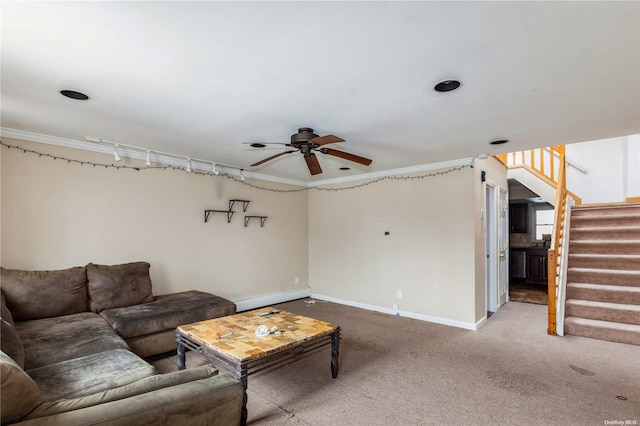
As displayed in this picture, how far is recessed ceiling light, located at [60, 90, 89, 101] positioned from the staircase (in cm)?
563

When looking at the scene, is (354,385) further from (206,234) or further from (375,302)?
(206,234)

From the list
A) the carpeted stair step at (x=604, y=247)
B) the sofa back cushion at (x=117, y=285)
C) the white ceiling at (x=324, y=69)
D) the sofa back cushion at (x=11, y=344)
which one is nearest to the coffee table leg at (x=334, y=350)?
the white ceiling at (x=324, y=69)

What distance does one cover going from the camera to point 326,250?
19.5 feet

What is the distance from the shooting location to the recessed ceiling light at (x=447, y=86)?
83.2 inches

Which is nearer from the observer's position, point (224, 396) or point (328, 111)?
point (224, 396)

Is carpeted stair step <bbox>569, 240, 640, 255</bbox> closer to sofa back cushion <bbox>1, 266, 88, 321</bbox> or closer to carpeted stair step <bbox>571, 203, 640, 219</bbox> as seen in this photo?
carpeted stair step <bbox>571, 203, 640, 219</bbox>

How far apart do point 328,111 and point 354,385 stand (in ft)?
7.61

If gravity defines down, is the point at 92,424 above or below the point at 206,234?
below

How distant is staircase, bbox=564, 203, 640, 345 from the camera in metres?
3.77

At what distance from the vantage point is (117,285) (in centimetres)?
331

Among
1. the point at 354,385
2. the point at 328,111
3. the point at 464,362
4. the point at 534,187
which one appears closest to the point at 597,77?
the point at 328,111

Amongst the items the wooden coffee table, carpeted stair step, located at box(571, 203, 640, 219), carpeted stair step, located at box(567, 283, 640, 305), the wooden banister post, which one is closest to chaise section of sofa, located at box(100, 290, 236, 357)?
the wooden coffee table

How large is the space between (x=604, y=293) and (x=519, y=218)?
4.03 metres

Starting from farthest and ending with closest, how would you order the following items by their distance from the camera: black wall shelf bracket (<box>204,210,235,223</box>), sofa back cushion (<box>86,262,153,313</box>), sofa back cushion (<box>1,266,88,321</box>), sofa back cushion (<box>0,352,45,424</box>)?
black wall shelf bracket (<box>204,210,235,223</box>) → sofa back cushion (<box>86,262,153,313</box>) → sofa back cushion (<box>1,266,88,321</box>) → sofa back cushion (<box>0,352,45,424</box>)
